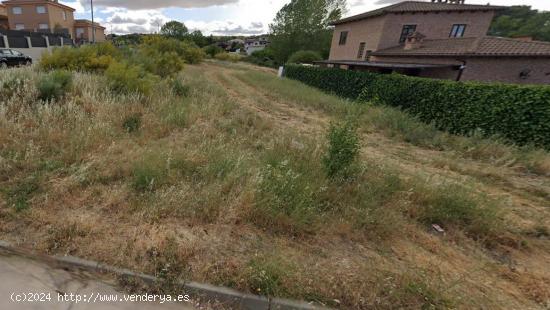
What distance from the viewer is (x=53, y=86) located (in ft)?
18.6

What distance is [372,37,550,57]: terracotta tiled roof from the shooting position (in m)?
14.9

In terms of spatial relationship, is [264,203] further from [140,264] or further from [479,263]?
[479,263]

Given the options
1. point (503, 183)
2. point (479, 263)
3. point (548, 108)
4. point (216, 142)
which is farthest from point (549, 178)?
point (216, 142)

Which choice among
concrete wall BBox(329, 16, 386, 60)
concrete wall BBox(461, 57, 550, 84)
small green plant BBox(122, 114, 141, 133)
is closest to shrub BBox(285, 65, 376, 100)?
concrete wall BBox(329, 16, 386, 60)

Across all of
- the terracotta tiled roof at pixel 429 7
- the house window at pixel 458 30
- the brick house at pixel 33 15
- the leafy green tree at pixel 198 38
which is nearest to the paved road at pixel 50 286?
the terracotta tiled roof at pixel 429 7

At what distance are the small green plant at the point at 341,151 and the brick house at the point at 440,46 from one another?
17.0m

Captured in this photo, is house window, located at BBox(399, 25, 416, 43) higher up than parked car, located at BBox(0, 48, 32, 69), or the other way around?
house window, located at BBox(399, 25, 416, 43)

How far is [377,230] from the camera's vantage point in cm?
292

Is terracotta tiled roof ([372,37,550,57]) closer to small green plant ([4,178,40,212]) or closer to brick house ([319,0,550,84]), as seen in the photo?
brick house ([319,0,550,84])

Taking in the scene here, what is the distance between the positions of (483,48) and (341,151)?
18.9 metres

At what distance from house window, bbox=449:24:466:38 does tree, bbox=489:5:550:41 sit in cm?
2385

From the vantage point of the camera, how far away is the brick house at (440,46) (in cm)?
1539

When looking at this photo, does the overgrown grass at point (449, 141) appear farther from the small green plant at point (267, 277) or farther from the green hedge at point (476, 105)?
the small green plant at point (267, 277)

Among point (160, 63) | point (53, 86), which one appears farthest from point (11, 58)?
point (53, 86)
